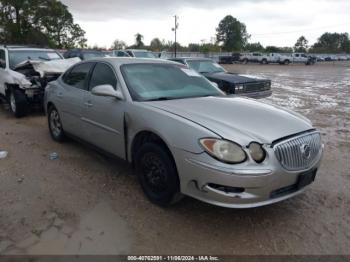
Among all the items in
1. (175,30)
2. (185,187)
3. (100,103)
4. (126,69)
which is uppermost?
(175,30)

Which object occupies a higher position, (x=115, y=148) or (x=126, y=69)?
(x=126, y=69)

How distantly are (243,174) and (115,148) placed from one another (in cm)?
190

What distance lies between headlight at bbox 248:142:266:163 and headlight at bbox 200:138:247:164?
0.08 metres

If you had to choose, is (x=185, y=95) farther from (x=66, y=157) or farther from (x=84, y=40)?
(x=84, y=40)

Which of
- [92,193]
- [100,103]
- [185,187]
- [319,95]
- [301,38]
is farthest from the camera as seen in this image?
[301,38]

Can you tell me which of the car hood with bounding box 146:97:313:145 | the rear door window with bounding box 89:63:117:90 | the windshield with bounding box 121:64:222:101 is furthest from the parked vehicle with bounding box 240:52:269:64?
the car hood with bounding box 146:97:313:145

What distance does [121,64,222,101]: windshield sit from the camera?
13.3 ft

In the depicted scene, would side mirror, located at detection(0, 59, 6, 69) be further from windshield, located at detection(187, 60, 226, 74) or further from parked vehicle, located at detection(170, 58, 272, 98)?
windshield, located at detection(187, 60, 226, 74)

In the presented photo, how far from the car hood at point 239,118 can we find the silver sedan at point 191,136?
1 centimetres

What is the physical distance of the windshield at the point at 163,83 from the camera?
405cm

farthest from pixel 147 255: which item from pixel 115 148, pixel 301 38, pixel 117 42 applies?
pixel 301 38

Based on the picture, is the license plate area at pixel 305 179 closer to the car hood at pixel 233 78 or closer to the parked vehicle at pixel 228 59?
the car hood at pixel 233 78

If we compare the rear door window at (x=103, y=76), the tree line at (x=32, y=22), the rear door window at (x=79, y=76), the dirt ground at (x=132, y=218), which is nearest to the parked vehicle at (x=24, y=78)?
the rear door window at (x=79, y=76)

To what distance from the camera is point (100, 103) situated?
438 cm
